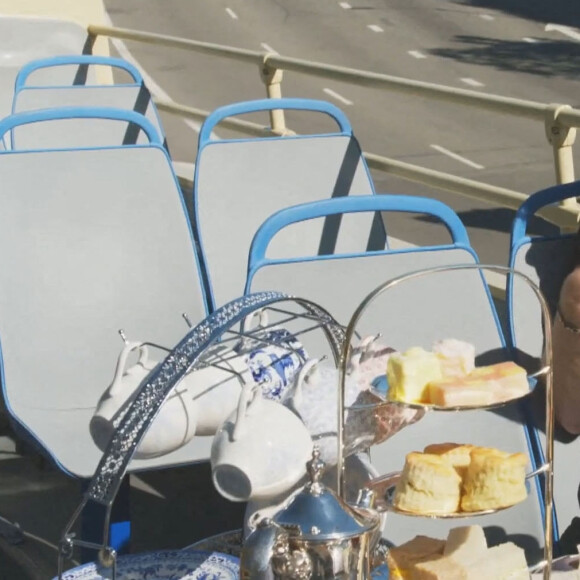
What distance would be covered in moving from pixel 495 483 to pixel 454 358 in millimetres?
214

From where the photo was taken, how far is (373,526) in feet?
5.38

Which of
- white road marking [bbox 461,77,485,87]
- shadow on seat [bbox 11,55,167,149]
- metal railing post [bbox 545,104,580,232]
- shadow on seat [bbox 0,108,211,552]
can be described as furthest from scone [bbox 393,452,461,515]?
white road marking [bbox 461,77,485,87]

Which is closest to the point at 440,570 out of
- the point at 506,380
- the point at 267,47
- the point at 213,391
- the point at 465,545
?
the point at 465,545

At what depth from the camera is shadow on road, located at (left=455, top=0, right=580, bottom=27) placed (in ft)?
85.0

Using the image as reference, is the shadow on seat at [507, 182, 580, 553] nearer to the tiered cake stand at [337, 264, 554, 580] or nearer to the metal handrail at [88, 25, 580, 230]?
the tiered cake stand at [337, 264, 554, 580]

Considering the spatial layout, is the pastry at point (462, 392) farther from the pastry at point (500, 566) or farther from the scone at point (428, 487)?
the pastry at point (500, 566)

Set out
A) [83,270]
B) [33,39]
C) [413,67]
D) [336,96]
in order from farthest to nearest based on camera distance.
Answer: [413,67] < [336,96] < [33,39] < [83,270]

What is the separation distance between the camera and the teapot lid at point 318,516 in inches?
62.6

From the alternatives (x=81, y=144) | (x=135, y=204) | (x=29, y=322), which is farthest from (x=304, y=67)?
(x=29, y=322)

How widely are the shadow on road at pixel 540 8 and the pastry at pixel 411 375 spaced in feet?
80.1

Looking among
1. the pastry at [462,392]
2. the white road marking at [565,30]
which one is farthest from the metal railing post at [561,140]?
the white road marking at [565,30]

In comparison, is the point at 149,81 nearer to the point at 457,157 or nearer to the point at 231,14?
the point at 457,157

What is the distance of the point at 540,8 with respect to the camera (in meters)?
27.5

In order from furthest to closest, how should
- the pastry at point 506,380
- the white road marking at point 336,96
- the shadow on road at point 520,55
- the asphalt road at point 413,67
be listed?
the shadow on road at point 520,55 < the white road marking at point 336,96 < the asphalt road at point 413,67 < the pastry at point 506,380
